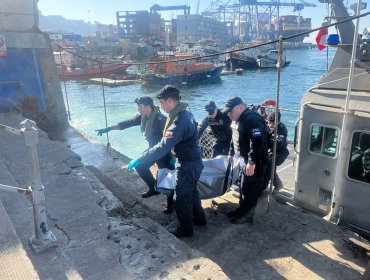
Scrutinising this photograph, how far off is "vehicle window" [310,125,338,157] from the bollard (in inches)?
136

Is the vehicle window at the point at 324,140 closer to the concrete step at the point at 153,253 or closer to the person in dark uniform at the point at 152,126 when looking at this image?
the person in dark uniform at the point at 152,126

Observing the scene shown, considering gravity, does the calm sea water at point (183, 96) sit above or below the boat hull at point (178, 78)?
below

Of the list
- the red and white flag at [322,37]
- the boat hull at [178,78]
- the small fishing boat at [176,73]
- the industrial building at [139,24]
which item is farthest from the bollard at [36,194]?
the industrial building at [139,24]

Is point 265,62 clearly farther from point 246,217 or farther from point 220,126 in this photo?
point 246,217

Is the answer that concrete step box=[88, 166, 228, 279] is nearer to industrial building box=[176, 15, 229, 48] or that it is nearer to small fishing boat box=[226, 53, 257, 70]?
small fishing boat box=[226, 53, 257, 70]

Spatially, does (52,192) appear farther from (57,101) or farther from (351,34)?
(57,101)

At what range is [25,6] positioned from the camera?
8.46 meters

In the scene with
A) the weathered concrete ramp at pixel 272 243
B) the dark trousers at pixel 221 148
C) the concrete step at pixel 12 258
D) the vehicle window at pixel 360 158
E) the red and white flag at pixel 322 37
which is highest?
the red and white flag at pixel 322 37

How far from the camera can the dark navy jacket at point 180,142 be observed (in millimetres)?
3566

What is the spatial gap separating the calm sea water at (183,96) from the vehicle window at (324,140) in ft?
25.2

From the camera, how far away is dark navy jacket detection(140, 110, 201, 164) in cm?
357

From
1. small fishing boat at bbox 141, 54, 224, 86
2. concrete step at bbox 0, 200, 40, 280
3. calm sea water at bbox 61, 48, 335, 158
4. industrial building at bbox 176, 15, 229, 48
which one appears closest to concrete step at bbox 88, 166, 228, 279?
concrete step at bbox 0, 200, 40, 280

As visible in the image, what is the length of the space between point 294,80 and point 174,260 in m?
41.0

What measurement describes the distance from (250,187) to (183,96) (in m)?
26.7
